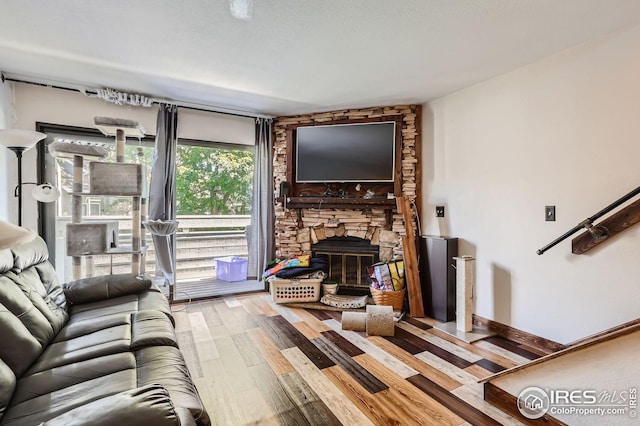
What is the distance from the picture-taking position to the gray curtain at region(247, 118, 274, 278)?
3.96m

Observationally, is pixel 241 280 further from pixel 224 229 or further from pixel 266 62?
pixel 266 62

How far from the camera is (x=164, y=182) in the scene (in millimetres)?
3436

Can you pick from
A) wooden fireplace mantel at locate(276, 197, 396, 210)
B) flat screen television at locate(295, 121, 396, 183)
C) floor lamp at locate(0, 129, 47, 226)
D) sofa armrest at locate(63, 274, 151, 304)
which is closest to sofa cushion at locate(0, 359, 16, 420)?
sofa armrest at locate(63, 274, 151, 304)

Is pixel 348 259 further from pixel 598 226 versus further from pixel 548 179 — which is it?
pixel 598 226

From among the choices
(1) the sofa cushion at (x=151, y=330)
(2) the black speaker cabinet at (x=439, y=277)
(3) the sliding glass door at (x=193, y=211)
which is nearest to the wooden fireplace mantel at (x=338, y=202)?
(2) the black speaker cabinet at (x=439, y=277)

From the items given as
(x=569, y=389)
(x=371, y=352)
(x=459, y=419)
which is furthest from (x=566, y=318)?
(x=371, y=352)

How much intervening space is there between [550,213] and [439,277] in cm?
114

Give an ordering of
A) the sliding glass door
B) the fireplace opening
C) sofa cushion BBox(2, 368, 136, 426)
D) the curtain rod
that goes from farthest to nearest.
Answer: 1. the fireplace opening
2. the sliding glass door
3. the curtain rod
4. sofa cushion BBox(2, 368, 136, 426)

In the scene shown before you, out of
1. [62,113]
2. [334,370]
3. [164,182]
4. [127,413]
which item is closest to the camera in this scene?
[127,413]

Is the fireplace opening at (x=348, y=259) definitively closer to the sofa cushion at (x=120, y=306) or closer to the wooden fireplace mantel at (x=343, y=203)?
the wooden fireplace mantel at (x=343, y=203)

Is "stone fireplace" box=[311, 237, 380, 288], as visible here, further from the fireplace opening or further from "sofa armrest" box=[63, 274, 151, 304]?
"sofa armrest" box=[63, 274, 151, 304]

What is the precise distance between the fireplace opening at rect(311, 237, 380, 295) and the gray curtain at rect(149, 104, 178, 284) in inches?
68.4

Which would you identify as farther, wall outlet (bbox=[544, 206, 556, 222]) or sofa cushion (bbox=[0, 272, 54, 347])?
wall outlet (bbox=[544, 206, 556, 222])

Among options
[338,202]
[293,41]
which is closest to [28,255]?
[293,41]
